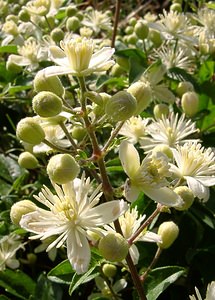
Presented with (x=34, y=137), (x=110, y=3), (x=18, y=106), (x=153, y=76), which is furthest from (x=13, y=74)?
(x=110, y=3)

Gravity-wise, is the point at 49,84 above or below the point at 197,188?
above

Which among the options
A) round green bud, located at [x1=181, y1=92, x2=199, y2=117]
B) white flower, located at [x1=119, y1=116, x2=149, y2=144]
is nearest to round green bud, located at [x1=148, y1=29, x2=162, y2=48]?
round green bud, located at [x1=181, y1=92, x2=199, y2=117]

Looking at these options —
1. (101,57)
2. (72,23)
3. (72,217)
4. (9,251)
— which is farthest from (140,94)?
(72,23)

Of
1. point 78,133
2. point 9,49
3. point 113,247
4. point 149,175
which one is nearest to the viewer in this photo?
point 113,247

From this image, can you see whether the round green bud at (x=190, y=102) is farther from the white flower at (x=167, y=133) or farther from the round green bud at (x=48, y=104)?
the round green bud at (x=48, y=104)

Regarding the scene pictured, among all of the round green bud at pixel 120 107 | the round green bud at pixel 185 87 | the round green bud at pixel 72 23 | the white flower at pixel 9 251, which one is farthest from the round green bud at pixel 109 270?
the round green bud at pixel 72 23

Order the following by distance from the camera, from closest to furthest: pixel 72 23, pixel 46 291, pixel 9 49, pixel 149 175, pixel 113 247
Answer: pixel 113 247
pixel 149 175
pixel 46 291
pixel 9 49
pixel 72 23

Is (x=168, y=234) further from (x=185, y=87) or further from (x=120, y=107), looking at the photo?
(x=185, y=87)
